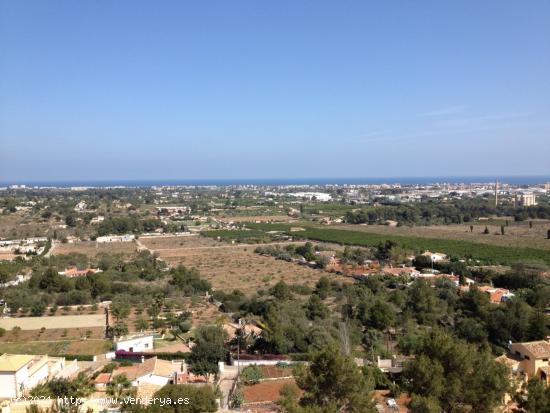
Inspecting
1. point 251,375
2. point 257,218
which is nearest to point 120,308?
point 251,375

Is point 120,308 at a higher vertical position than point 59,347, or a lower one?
higher

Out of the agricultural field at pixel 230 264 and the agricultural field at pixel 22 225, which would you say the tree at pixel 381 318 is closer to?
the agricultural field at pixel 230 264

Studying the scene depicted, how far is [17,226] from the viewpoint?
70.2 meters

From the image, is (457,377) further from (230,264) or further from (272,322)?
(230,264)

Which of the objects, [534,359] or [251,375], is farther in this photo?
[251,375]

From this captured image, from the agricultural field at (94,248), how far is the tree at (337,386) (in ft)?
134

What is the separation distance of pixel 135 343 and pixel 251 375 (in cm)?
564

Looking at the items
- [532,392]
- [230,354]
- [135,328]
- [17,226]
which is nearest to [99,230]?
[17,226]

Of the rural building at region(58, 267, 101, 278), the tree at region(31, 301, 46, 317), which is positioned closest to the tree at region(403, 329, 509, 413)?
the tree at region(31, 301, 46, 317)

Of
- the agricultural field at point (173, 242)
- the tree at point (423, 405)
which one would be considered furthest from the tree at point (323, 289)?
the agricultural field at point (173, 242)

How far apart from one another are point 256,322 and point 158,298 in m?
6.09

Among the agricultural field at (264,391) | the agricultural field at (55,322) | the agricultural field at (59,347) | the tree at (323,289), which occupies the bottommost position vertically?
the agricultural field at (55,322)

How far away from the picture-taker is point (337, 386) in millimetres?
11531

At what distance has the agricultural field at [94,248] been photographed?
2004 inches
